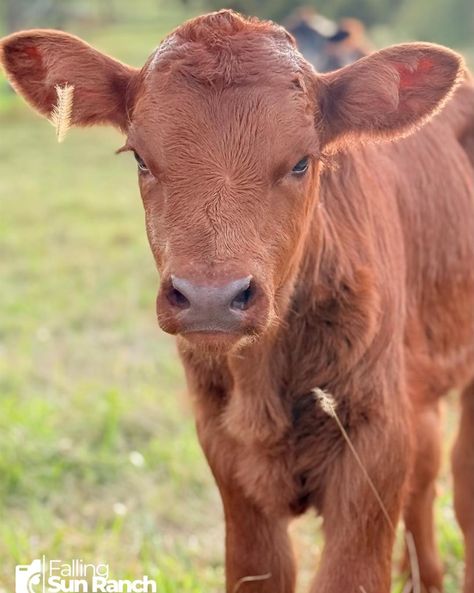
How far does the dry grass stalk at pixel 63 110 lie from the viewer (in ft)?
11.7

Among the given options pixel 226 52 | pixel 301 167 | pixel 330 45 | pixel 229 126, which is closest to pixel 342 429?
pixel 301 167

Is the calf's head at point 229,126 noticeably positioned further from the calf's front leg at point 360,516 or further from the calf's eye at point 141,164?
the calf's front leg at point 360,516

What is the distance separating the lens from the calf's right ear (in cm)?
365

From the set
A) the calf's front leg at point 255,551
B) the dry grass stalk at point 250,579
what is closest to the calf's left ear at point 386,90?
the calf's front leg at point 255,551

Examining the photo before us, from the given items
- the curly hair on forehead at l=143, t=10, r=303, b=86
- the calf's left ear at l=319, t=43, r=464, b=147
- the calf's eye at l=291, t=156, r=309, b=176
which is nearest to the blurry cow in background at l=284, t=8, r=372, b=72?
the calf's left ear at l=319, t=43, r=464, b=147

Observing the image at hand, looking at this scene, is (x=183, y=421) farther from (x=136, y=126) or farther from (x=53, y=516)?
(x=136, y=126)

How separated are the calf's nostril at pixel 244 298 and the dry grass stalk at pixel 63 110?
0.87 meters

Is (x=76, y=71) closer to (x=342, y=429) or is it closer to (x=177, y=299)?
(x=177, y=299)

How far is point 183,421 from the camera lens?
6910 mm

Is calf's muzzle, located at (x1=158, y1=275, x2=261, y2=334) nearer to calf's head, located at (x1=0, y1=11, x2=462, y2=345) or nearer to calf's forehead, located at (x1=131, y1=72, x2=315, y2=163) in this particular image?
calf's head, located at (x1=0, y1=11, x2=462, y2=345)

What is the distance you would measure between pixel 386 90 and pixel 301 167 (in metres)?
0.43

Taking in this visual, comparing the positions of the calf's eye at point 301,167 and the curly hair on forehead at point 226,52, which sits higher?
the curly hair on forehead at point 226,52

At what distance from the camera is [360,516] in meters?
3.71

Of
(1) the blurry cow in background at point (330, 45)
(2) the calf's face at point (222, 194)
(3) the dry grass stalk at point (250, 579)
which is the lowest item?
(3) the dry grass stalk at point (250, 579)
